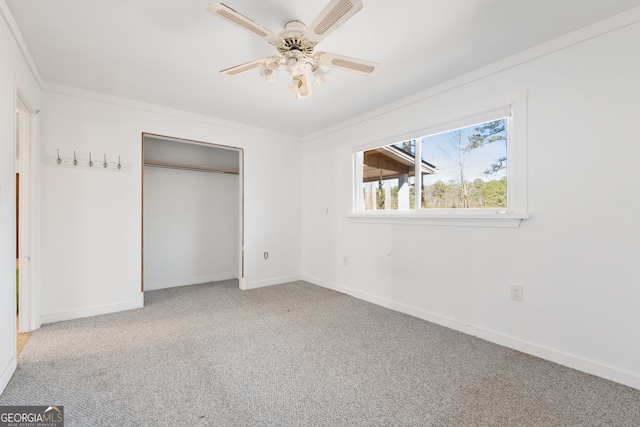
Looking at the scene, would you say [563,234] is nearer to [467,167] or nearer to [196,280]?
[467,167]

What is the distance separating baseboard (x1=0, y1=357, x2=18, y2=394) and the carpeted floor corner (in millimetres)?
43

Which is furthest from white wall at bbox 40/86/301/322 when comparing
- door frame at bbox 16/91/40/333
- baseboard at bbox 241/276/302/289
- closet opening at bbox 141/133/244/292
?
baseboard at bbox 241/276/302/289

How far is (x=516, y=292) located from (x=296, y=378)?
185cm

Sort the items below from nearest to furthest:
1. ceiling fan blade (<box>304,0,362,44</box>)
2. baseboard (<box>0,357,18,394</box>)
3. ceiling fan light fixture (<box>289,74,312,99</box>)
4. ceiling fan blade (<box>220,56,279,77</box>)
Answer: ceiling fan blade (<box>304,0,362,44</box>) < baseboard (<box>0,357,18,394</box>) < ceiling fan blade (<box>220,56,279,77</box>) < ceiling fan light fixture (<box>289,74,312,99</box>)

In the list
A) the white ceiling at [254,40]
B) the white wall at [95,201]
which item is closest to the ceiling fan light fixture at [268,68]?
the white ceiling at [254,40]

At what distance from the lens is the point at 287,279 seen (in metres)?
4.50

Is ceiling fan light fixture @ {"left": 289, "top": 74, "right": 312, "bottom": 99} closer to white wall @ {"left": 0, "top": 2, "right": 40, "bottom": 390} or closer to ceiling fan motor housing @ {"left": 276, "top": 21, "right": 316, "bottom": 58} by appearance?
ceiling fan motor housing @ {"left": 276, "top": 21, "right": 316, "bottom": 58}

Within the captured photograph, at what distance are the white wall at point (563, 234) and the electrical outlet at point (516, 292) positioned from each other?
0.04 m

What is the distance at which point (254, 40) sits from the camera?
2.11m

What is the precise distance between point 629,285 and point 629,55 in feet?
4.82

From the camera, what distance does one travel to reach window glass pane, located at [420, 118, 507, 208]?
249cm

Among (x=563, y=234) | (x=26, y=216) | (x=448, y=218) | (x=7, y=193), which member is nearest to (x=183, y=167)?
(x=26, y=216)

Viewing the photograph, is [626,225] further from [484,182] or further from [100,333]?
[100,333]

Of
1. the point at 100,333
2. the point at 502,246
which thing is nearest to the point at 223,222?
the point at 100,333
